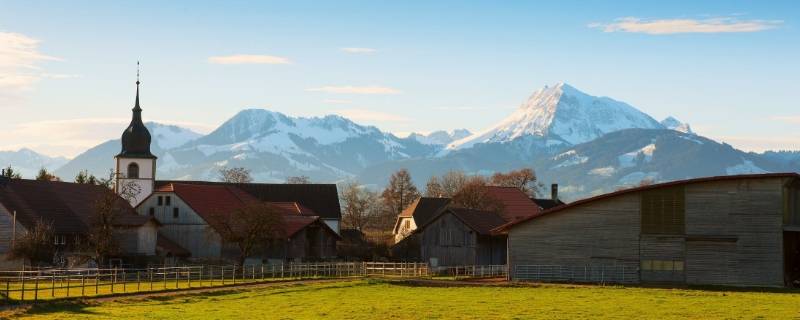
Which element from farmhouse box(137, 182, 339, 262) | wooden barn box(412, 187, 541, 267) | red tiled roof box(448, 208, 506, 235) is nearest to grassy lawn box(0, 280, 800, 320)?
farmhouse box(137, 182, 339, 262)

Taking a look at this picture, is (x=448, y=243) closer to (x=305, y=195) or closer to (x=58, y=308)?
(x=305, y=195)

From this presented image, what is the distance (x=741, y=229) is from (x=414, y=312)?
103 feet

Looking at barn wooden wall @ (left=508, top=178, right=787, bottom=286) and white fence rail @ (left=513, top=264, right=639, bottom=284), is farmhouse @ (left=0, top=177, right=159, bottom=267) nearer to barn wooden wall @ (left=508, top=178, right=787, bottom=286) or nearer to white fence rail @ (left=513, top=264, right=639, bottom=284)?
white fence rail @ (left=513, top=264, right=639, bottom=284)

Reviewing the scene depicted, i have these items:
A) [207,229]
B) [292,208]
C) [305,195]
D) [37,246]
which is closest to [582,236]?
[207,229]

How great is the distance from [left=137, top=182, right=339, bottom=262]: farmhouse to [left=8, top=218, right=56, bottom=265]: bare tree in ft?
42.8

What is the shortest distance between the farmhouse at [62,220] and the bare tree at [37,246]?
2.43 feet

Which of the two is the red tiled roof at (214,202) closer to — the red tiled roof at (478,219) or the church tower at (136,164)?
the red tiled roof at (478,219)

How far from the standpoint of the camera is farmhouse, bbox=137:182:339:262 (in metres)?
94.5

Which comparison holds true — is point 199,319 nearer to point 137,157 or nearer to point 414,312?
point 414,312

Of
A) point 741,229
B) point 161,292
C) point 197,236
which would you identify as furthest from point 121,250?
point 741,229

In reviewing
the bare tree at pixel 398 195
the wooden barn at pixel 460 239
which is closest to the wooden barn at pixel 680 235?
the wooden barn at pixel 460 239

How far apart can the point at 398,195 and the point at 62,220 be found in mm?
99022

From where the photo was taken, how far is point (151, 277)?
2281 inches

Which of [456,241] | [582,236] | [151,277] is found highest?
[582,236]
